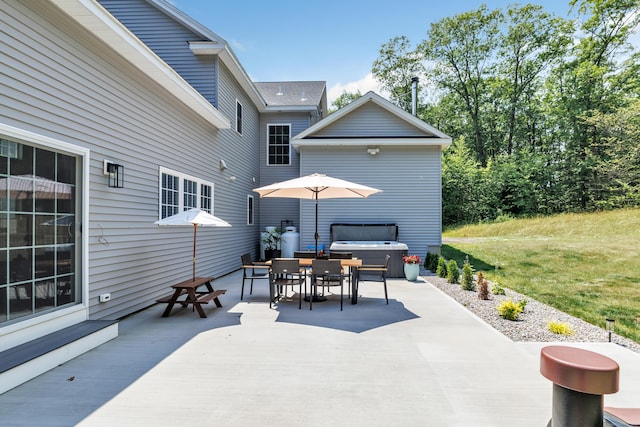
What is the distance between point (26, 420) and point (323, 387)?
2.10 meters

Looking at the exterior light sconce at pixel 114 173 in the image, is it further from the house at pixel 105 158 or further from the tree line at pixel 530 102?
the tree line at pixel 530 102

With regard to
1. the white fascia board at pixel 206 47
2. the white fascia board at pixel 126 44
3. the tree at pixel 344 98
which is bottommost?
the white fascia board at pixel 126 44

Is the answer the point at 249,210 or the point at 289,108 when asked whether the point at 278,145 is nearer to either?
the point at 289,108

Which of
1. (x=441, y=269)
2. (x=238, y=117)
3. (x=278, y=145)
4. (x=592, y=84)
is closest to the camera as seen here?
(x=441, y=269)

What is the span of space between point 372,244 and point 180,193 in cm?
502

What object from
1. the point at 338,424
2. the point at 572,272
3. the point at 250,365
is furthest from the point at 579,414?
the point at 572,272

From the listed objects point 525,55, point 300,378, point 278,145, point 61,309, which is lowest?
point 300,378

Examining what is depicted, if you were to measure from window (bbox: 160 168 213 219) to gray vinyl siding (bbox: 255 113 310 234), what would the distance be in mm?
4617

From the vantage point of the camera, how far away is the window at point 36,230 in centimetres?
322

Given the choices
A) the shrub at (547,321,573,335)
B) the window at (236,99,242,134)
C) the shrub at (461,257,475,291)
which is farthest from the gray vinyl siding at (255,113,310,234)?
the shrub at (547,321,573,335)

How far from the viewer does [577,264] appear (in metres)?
9.15

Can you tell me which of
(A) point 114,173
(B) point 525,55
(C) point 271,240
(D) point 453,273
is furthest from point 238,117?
(B) point 525,55

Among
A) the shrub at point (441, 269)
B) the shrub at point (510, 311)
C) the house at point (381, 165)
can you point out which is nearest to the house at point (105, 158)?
the house at point (381, 165)

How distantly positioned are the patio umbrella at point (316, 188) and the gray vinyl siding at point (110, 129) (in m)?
1.83
